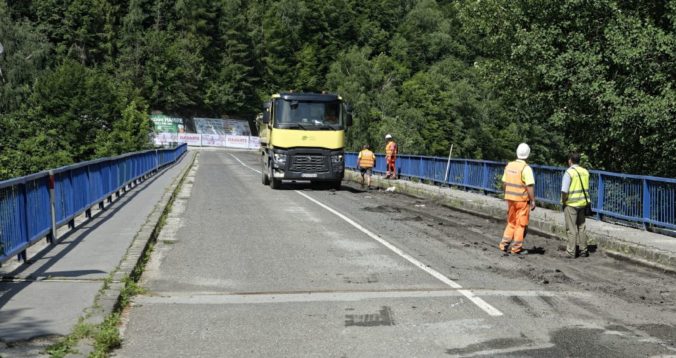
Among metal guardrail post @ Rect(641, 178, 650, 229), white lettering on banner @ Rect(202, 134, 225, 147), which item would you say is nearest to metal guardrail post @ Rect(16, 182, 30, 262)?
metal guardrail post @ Rect(641, 178, 650, 229)

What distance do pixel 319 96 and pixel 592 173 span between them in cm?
1024

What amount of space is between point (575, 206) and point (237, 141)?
8569 cm

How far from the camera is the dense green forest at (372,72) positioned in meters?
18.8

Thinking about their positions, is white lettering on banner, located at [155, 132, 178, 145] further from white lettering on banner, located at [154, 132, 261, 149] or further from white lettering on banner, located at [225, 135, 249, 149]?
white lettering on banner, located at [225, 135, 249, 149]

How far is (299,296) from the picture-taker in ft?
25.1

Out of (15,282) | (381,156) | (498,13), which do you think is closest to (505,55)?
(498,13)

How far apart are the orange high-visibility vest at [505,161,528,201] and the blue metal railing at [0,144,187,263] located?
7173mm

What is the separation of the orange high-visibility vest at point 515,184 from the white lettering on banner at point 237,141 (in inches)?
3306

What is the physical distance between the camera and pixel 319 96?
2294cm

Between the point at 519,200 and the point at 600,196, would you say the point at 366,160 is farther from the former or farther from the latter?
the point at 519,200

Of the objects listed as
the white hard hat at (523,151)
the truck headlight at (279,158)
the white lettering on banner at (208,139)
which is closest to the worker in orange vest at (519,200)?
the white hard hat at (523,151)

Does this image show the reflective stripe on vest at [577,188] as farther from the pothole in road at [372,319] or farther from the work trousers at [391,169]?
the work trousers at [391,169]

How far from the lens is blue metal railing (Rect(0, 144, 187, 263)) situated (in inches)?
331

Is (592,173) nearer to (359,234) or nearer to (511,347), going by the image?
(359,234)
